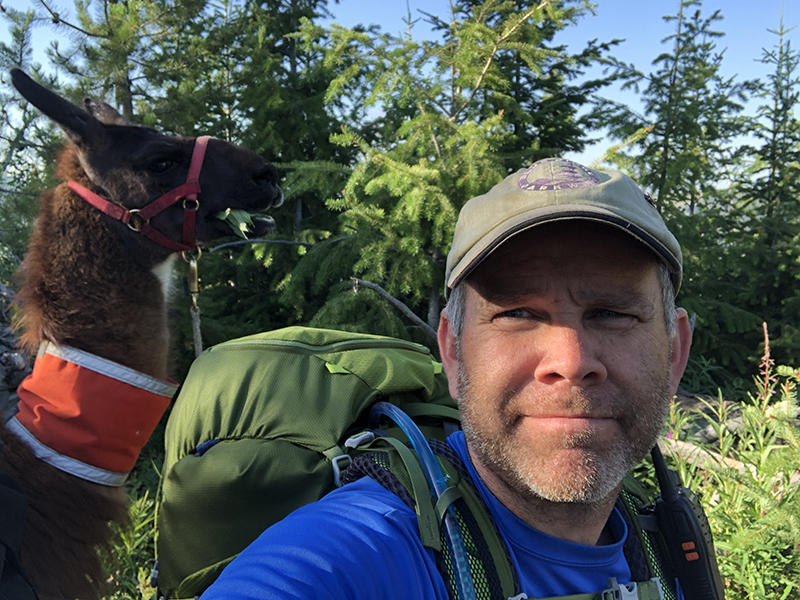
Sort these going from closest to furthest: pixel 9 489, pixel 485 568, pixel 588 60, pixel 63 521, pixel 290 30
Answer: pixel 485 568 < pixel 9 489 < pixel 63 521 < pixel 588 60 < pixel 290 30

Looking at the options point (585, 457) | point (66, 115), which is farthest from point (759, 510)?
point (66, 115)

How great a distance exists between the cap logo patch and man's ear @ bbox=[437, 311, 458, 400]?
45 centimetres

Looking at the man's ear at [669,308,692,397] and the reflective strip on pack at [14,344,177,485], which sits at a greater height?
the man's ear at [669,308,692,397]

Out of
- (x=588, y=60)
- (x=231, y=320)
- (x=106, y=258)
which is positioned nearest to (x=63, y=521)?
(x=106, y=258)

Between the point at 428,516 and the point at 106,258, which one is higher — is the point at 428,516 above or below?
below

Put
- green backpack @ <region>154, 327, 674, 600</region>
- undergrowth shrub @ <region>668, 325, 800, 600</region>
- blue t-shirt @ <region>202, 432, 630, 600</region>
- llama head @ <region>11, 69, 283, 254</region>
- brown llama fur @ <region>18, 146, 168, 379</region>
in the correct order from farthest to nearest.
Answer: llama head @ <region>11, 69, 283, 254</region>
brown llama fur @ <region>18, 146, 168, 379</region>
undergrowth shrub @ <region>668, 325, 800, 600</region>
green backpack @ <region>154, 327, 674, 600</region>
blue t-shirt @ <region>202, 432, 630, 600</region>

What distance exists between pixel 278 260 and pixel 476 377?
5.51m

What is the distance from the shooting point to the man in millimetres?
1210

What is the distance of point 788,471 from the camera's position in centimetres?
262

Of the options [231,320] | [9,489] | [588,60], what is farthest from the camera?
[588,60]

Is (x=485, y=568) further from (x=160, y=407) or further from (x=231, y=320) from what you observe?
(x=231, y=320)

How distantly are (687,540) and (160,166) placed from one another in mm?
3046

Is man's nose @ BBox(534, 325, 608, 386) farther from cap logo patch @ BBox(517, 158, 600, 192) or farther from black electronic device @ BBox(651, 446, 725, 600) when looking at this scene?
black electronic device @ BBox(651, 446, 725, 600)

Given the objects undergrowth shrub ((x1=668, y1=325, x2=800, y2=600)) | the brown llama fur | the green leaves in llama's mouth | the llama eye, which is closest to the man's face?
undergrowth shrub ((x1=668, y1=325, x2=800, y2=600))
